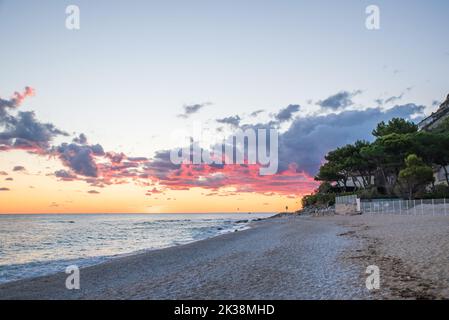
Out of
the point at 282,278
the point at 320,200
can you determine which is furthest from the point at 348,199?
the point at 282,278

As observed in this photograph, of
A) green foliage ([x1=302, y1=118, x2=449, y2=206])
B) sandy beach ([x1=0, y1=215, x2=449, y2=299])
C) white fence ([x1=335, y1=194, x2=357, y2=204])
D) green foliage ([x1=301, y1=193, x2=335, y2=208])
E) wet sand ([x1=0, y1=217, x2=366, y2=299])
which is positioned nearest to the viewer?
sandy beach ([x1=0, y1=215, x2=449, y2=299])

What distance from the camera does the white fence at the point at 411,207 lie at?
3466cm

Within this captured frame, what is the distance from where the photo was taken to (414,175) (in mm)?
43125

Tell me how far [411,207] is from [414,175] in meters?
6.23

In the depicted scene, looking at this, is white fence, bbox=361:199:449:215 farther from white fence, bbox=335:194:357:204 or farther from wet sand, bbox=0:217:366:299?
wet sand, bbox=0:217:366:299

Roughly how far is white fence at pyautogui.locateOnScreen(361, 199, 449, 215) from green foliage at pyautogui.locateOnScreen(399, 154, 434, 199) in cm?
431

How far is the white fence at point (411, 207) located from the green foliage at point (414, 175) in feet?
14.2

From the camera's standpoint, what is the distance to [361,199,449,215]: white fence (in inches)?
1364

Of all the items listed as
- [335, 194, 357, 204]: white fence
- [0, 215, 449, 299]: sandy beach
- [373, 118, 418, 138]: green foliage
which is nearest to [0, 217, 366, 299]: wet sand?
[0, 215, 449, 299]: sandy beach

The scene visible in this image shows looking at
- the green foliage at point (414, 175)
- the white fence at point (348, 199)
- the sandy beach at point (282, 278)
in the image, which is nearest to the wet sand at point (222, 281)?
the sandy beach at point (282, 278)

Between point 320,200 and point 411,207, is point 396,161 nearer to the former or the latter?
point 411,207
